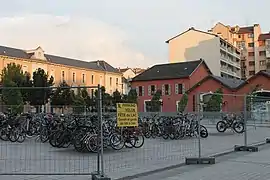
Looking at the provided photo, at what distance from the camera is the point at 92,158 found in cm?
1249

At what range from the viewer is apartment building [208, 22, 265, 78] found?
106 meters

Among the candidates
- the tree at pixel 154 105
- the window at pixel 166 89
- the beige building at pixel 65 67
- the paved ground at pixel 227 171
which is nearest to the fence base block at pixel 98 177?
the paved ground at pixel 227 171

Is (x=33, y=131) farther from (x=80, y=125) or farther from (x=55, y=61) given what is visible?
(x=55, y=61)

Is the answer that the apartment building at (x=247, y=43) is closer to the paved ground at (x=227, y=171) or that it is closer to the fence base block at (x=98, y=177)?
the paved ground at (x=227, y=171)

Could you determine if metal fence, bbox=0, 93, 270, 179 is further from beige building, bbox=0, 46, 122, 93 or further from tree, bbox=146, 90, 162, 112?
beige building, bbox=0, 46, 122, 93

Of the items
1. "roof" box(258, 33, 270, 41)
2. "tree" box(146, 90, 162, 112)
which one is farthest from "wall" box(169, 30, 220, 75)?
"tree" box(146, 90, 162, 112)

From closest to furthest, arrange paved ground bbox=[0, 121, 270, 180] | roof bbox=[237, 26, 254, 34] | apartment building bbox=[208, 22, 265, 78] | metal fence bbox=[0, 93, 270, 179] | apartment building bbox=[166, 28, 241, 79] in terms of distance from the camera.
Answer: paved ground bbox=[0, 121, 270, 180], metal fence bbox=[0, 93, 270, 179], apartment building bbox=[166, 28, 241, 79], apartment building bbox=[208, 22, 265, 78], roof bbox=[237, 26, 254, 34]

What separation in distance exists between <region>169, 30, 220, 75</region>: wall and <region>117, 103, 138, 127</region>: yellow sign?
77845 millimetres

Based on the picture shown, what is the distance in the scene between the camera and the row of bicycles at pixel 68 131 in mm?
13570

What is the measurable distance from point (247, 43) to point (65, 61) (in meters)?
49.4

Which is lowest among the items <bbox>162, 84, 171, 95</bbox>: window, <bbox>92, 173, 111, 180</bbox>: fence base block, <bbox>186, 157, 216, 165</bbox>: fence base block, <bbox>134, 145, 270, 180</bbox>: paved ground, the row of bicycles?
<bbox>134, 145, 270, 180</bbox>: paved ground

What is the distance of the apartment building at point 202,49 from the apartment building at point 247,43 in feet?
51.6

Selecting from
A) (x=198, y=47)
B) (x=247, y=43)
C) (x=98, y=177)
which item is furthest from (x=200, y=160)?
(x=247, y=43)

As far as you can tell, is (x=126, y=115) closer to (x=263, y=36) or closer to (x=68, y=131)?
(x=68, y=131)
